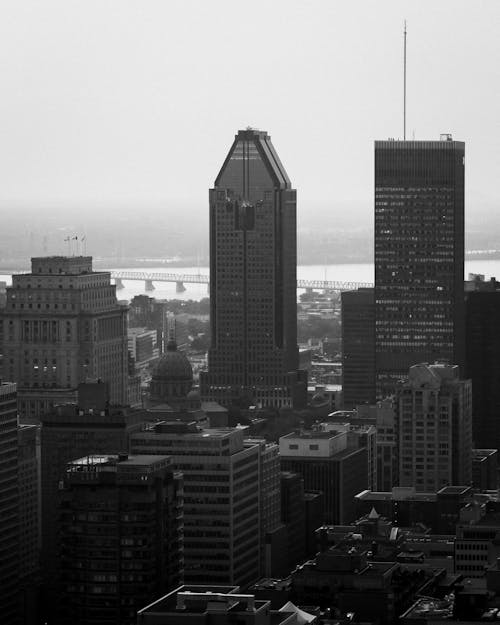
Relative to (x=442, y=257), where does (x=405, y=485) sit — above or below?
below

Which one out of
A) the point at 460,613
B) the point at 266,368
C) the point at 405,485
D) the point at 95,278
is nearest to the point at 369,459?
the point at 405,485

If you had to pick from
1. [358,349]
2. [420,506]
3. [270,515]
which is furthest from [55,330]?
[358,349]

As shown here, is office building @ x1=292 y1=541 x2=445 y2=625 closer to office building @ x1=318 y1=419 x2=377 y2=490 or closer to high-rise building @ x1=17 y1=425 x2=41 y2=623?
high-rise building @ x1=17 y1=425 x2=41 y2=623

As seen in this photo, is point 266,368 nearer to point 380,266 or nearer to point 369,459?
point 380,266

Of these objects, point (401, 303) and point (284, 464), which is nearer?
point (284, 464)

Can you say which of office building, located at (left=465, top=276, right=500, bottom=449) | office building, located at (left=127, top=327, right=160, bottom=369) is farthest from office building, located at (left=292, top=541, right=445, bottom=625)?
office building, located at (left=127, top=327, right=160, bottom=369)

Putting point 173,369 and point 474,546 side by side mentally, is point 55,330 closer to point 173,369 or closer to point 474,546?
point 173,369

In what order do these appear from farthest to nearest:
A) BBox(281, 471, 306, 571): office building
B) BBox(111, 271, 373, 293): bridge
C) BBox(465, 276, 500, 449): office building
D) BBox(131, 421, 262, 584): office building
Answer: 1. BBox(111, 271, 373, 293): bridge
2. BBox(465, 276, 500, 449): office building
3. BBox(281, 471, 306, 571): office building
4. BBox(131, 421, 262, 584): office building
